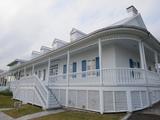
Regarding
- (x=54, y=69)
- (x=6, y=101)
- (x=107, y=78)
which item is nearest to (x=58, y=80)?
(x=54, y=69)

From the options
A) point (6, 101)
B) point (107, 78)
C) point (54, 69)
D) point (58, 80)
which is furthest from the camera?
point (54, 69)

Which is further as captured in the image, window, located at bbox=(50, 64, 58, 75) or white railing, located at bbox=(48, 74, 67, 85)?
window, located at bbox=(50, 64, 58, 75)

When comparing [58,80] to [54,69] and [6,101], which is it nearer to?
[54,69]

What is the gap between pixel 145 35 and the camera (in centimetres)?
1000

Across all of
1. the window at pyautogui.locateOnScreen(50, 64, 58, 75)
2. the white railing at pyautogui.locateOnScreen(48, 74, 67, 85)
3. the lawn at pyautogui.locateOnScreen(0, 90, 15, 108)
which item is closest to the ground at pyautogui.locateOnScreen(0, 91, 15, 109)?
the lawn at pyautogui.locateOnScreen(0, 90, 15, 108)

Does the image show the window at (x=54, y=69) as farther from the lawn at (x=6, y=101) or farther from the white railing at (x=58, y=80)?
the lawn at (x=6, y=101)

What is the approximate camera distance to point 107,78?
9094mm

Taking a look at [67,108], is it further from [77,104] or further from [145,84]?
[145,84]

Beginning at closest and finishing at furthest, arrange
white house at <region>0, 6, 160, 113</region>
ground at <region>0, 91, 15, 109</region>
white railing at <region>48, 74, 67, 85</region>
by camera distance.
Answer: white house at <region>0, 6, 160, 113</region> < white railing at <region>48, 74, 67, 85</region> < ground at <region>0, 91, 15, 109</region>

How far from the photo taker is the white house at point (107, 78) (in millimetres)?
8679

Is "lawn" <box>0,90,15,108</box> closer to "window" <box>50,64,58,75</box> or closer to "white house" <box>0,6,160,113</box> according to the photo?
"white house" <box>0,6,160,113</box>

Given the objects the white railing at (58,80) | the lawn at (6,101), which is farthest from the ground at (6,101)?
the white railing at (58,80)

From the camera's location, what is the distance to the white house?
8679mm

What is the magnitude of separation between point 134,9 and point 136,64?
586 centimetres
